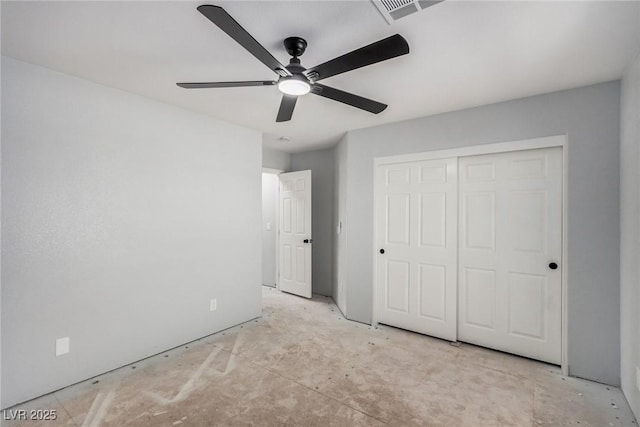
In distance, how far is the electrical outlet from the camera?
2268mm

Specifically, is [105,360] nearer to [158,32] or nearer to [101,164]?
[101,164]

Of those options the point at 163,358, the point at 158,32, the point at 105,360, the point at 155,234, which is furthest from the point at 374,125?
the point at 105,360

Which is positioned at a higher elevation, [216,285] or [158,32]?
[158,32]

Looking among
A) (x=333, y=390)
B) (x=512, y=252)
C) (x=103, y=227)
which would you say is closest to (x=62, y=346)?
(x=103, y=227)

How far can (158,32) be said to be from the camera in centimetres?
175

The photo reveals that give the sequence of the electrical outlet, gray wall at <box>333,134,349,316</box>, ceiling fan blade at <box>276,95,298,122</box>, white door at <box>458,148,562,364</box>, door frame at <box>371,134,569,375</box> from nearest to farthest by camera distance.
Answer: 1. ceiling fan blade at <box>276,95,298,122</box>
2. the electrical outlet
3. door frame at <box>371,134,569,375</box>
4. white door at <box>458,148,562,364</box>
5. gray wall at <box>333,134,349,316</box>

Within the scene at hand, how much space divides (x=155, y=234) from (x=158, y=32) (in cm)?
178

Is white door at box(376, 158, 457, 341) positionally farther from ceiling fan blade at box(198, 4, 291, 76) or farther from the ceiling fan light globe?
ceiling fan blade at box(198, 4, 291, 76)

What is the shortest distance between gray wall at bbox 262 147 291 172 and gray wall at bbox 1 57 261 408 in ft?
4.08

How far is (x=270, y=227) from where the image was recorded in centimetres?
538

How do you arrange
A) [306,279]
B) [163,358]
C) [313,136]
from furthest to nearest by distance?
[306,279] → [313,136] → [163,358]

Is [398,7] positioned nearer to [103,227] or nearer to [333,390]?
[333,390]

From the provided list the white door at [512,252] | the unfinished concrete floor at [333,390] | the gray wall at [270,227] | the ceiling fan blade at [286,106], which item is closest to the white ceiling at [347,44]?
the ceiling fan blade at [286,106]

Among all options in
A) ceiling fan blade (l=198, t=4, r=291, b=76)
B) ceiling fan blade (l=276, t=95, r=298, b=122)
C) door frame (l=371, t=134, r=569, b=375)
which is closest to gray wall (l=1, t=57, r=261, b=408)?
ceiling fan blade (l=276, t=95, r=298, b=122)
